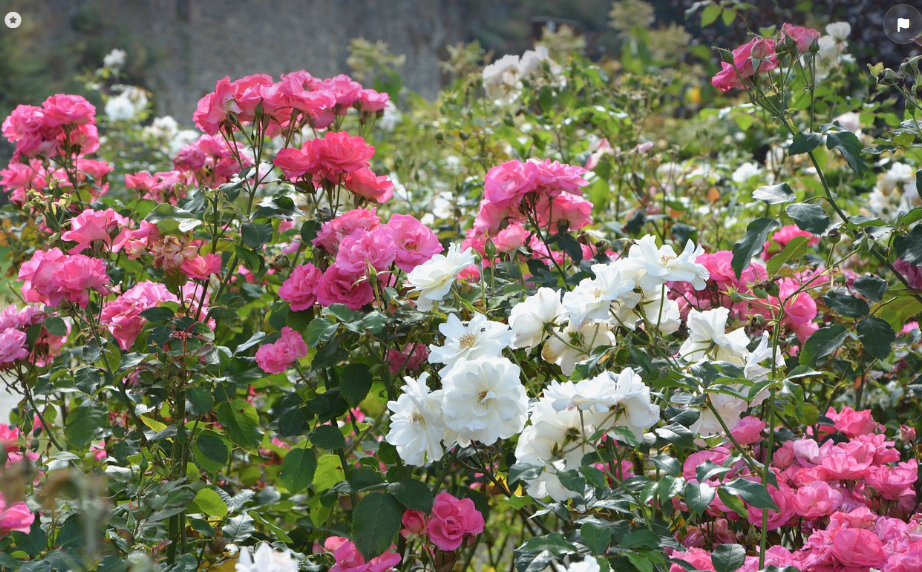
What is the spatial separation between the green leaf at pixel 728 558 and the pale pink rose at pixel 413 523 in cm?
34

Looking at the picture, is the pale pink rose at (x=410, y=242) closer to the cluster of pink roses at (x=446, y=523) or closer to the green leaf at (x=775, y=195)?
the cluster of pink roses at (x=446, y=523)

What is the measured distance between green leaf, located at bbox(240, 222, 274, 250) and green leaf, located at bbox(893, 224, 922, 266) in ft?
2.46

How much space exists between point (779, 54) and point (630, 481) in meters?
0.55

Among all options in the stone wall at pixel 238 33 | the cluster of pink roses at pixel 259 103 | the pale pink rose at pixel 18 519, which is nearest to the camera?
the pale pink rose at pixel 18 519

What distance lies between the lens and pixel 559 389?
28.0 inches

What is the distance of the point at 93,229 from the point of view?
1.07m

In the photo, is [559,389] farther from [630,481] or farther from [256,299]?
[256,299]

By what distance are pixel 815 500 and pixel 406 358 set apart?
0.49 metres

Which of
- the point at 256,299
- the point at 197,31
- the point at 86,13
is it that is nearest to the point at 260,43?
the point at 197,31

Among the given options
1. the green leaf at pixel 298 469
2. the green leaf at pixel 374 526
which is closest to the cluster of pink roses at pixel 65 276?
the green leaf at pixel 298 469

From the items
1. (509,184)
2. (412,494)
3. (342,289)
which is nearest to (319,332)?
(342,289)

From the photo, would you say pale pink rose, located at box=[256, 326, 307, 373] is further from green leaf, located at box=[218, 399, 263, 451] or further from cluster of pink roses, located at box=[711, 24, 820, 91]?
cluster of pink roses, located at box=[711, 24, 820, 91]

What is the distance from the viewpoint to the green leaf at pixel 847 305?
0.95 m

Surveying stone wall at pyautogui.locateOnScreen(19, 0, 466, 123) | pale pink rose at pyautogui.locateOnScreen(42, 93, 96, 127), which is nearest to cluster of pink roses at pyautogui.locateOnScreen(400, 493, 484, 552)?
pale pink rose at pyautogui.locateOnScreen(42, 93, 96, 127)
